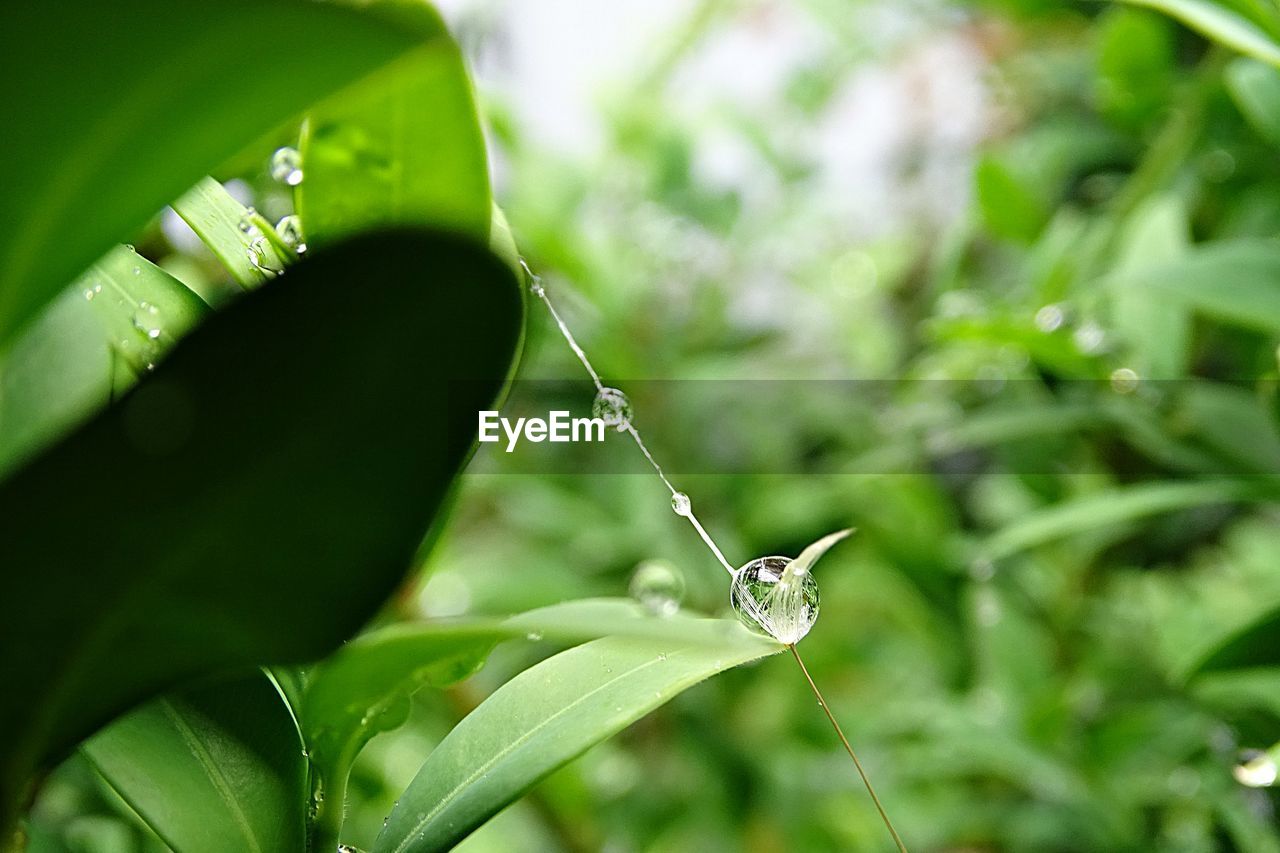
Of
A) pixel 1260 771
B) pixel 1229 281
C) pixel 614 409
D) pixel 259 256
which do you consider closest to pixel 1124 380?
pixel 1229 281

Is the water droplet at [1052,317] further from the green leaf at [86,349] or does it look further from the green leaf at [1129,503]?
the green leaf at [86,349]

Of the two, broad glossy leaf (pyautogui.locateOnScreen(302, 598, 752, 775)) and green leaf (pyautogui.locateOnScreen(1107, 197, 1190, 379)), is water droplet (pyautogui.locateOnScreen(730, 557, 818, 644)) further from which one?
green leaf (pyautogui.locateOnScreen(1107, 197, 1190, 379))

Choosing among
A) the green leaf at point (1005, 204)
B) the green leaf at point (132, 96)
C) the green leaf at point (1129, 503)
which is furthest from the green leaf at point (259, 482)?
the green leaf at point (1005, 204)

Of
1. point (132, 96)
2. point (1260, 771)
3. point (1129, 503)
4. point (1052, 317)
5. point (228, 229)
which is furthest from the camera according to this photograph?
point (1052, 317)

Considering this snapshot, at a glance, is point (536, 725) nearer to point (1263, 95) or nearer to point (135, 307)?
point (135, 307)

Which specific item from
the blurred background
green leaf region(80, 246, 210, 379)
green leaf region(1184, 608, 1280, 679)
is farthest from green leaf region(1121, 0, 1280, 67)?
green leaf region(80, 246, 210, 379)
